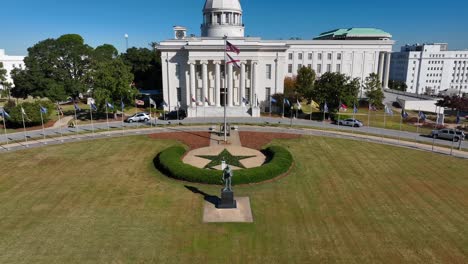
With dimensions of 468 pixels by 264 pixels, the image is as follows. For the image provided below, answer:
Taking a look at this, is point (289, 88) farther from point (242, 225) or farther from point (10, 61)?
point (10, 61)

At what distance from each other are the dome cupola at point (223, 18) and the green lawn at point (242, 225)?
43.1m

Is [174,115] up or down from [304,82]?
down

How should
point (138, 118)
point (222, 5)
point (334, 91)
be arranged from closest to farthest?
point (334, 91), point (138, 118), point (222, 5)

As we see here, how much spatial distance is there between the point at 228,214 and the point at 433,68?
15335 cm

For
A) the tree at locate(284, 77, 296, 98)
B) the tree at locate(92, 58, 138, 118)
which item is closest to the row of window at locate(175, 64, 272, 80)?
the tree at locate(284, 77, 296, 98)

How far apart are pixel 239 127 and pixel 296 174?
21442mm

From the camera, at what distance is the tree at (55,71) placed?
66.2 metres

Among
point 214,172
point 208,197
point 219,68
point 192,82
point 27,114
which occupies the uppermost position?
point 219,68

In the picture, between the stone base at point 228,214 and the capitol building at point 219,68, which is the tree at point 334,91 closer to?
the capitol building at point 219,68

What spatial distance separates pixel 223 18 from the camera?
67.6 meters

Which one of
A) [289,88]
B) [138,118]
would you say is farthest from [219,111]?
[289,88]

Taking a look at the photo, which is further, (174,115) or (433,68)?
(433,68)

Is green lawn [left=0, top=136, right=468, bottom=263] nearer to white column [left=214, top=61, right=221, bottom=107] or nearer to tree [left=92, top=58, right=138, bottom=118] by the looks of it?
tree [left=92, top=58, right=138, bottom=118]

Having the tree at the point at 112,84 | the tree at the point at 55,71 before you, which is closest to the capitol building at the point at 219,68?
the tree at the point at 112,84
